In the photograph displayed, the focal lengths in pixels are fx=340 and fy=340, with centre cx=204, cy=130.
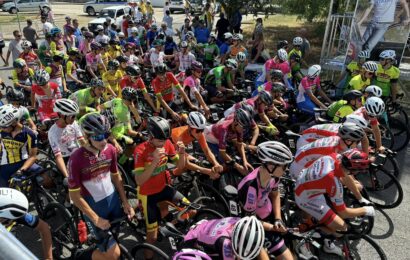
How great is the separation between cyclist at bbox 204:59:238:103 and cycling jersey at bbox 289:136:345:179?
4.07m

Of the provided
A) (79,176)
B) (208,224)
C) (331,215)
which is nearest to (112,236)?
(79,176)

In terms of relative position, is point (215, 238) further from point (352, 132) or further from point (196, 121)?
point (352, 132)

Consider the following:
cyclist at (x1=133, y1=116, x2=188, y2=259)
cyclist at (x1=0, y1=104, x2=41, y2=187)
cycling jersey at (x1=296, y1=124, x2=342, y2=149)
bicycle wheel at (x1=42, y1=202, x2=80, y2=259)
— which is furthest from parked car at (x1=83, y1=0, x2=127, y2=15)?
cyclist at (x1=133, y1=116, x2=188, y2=259)

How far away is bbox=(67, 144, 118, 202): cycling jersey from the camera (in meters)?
3.71

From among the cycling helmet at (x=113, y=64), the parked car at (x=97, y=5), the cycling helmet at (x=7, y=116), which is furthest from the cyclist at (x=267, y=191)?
the parked car at (x=97, y=5)

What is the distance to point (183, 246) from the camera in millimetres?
3840

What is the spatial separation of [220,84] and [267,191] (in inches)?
221

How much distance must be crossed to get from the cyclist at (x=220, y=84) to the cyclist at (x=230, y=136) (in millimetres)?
3383

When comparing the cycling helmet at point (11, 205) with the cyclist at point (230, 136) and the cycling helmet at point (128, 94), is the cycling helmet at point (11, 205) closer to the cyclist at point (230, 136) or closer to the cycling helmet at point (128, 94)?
the cyclist at point (230, 136)

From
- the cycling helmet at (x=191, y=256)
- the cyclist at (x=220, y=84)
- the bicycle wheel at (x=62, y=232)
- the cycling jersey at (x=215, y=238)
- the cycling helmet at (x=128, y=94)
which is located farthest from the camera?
the cyclist at (x=220, y=84)

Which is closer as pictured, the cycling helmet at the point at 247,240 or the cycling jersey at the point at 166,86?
the cycling helmet at the point at 247,240

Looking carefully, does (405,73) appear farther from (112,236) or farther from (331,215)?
Answer: (112,236)

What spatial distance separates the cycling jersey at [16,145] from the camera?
5.06m

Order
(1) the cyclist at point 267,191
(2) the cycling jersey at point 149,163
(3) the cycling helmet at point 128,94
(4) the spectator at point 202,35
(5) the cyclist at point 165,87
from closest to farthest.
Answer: (1) the cyclist at point 267,191
(2) the cycling jersey at point 149,163
(3) the cycling helmet at point 128,94
(5) the cyclist at point 165,87
(4) the spectator at point 202,35
